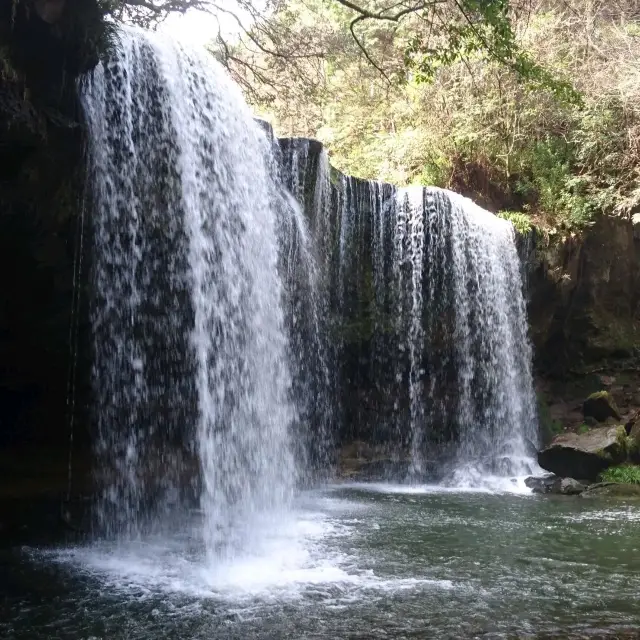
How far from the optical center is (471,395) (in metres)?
14.4

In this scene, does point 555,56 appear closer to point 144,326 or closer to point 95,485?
point 144,326

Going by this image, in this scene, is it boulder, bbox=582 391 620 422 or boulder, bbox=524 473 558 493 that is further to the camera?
boulder, bbox=582 391 620 422

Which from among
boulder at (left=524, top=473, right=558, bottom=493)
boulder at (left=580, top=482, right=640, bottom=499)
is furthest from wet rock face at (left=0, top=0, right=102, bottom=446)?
boulder at (left=580, top=482, right=640, bottom=499)

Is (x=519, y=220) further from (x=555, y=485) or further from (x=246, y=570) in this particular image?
(x=246, y=570)

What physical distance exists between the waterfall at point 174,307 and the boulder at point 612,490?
5.08 metres

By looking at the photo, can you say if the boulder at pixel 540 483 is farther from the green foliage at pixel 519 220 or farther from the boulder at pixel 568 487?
the green foliage at pixel 519 220

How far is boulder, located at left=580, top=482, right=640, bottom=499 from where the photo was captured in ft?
36.9

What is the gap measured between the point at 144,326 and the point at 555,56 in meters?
13.4

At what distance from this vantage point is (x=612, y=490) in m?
11.5

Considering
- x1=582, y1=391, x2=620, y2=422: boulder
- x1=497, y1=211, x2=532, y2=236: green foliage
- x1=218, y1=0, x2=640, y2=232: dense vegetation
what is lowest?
x1=582, y1=391, x2=620, y2=422: boulder

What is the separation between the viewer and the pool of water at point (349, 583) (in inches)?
182

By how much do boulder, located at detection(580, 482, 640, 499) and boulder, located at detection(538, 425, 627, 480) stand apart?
0.77 metres

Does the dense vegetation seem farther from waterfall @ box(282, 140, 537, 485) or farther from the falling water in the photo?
waterfall @ box(282, 140, 537, 485)

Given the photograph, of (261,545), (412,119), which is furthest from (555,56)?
(261,545)
